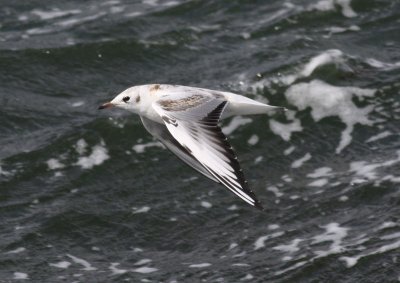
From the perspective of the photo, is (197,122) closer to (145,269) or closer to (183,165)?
(145,269)

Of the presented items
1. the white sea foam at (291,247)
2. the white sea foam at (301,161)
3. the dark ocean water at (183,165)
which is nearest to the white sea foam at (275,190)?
the dark ocean water at (183,165)

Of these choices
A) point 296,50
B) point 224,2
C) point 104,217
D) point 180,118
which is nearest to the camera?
point 180,118

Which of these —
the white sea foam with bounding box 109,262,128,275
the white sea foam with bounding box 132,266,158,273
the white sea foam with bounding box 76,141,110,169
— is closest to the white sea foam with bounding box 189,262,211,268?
the white sea foam with bounding box 132,266,158,273

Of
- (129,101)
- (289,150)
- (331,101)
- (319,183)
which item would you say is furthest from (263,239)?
(331,101)

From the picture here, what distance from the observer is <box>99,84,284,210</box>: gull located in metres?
6.34

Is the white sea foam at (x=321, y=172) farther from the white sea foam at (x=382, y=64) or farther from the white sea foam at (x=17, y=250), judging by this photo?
the white sea foam at (x=17, y=250)

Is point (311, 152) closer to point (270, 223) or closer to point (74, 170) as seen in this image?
point (270, 223)

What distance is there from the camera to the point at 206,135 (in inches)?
262

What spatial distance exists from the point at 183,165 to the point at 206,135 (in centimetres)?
235

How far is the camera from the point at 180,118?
6.84 meters

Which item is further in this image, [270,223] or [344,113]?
[344,113]

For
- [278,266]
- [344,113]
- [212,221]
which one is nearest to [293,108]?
[344,113]

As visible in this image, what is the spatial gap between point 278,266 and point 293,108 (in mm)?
3117

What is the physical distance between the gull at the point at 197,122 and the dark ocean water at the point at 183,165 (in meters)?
0.78
